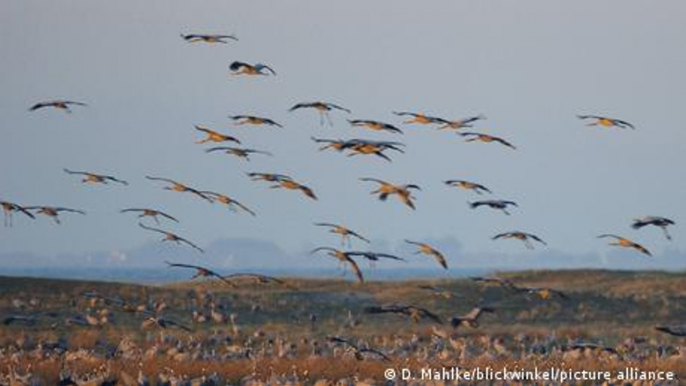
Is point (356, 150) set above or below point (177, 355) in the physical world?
above

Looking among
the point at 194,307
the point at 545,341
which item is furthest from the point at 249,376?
the point at 194,307

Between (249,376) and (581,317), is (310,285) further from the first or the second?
(249,376)

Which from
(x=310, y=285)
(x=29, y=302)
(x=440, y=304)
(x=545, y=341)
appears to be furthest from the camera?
(x=310, y=285)

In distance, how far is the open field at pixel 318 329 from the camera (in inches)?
1163

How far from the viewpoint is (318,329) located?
45.5m

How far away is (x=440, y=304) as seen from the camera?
52469 millimetres

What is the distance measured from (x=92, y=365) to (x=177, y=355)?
330cm

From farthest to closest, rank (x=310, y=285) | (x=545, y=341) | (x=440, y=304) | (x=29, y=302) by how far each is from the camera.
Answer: (x=310, y=285), (x=440, y=304), (x=29, y=302), (x=545, y=341)

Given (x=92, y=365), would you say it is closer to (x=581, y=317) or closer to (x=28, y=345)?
(x=28, y=345)

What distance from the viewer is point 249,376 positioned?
1092 inches

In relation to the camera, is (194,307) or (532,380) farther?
Result: (194,307)

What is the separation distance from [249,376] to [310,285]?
104ft

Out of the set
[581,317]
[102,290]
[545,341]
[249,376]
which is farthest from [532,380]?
[102,290]

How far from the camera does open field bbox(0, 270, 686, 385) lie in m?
29.5
